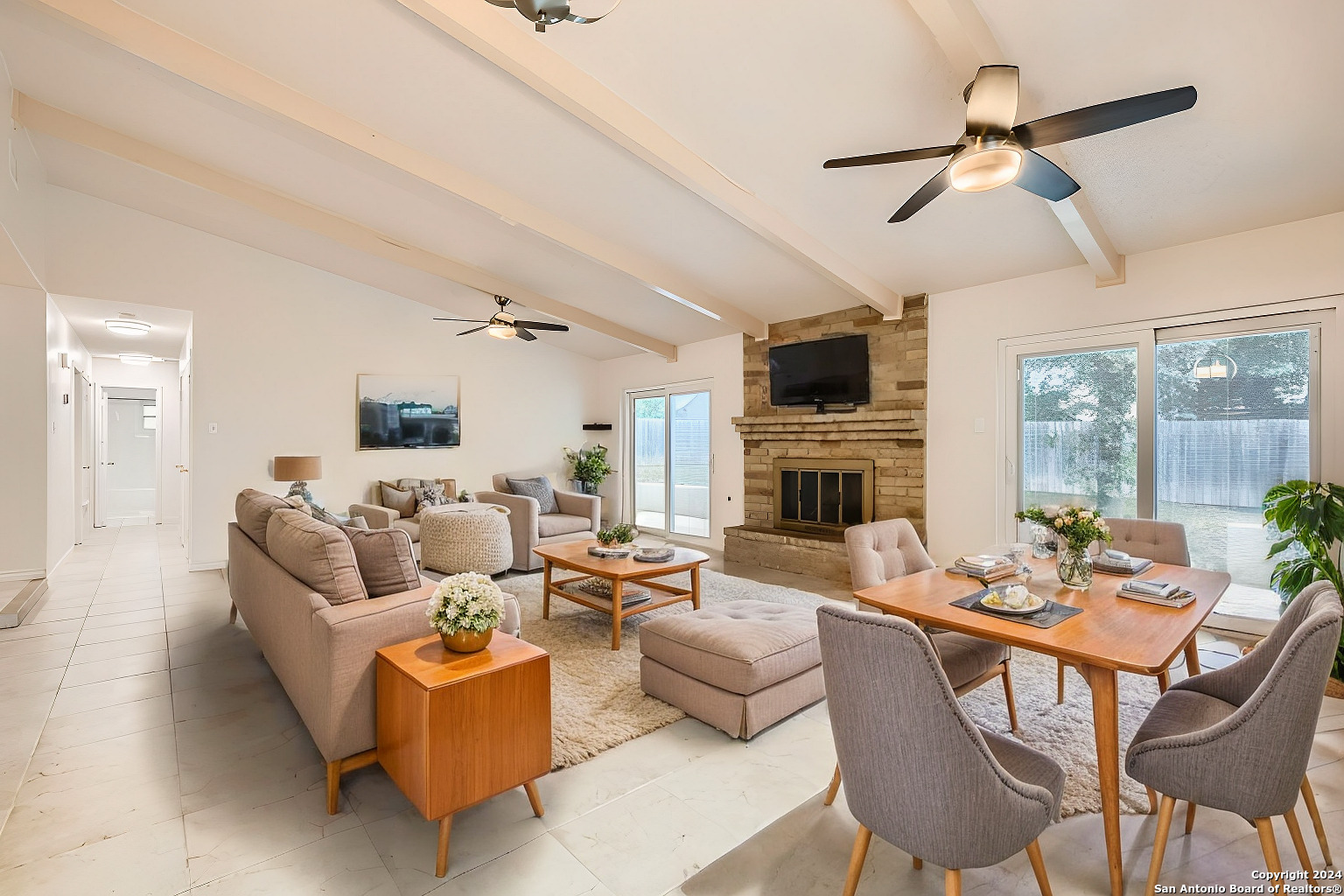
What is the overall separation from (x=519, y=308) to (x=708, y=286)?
105 inches

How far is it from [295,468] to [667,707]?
14.8 feet

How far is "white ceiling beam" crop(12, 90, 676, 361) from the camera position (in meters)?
4.16

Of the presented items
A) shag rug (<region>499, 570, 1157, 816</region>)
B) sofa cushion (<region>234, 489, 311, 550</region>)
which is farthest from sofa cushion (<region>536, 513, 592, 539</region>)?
sofa cushion (<region>234, 489, 311, 550</region>)

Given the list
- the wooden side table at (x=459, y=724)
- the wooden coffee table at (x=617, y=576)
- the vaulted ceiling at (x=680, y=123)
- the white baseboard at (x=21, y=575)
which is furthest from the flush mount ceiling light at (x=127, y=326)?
the wooden side table at (x=459, y=724)

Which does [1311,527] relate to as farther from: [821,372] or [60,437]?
[60,437]

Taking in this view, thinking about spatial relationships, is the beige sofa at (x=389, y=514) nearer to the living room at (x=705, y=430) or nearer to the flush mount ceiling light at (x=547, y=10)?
the living room at (x=705, y=430)

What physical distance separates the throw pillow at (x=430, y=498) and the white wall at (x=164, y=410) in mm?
5038

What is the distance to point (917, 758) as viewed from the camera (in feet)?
4.33

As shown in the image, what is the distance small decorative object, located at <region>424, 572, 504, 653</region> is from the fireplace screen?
419 cm

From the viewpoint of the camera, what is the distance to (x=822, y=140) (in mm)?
3291

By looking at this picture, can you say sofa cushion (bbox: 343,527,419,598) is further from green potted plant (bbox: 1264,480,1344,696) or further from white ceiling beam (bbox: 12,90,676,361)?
green potted plant (bbox: 1264,480,1344,696)

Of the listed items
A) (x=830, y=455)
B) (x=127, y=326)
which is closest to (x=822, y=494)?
(x=830, y=455)

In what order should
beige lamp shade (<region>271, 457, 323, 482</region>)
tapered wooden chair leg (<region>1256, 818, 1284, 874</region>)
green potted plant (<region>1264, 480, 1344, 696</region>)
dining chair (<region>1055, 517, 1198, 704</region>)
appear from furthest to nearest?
beige lamp shade (<region>271, 457, 323, 482</region>) → green potted plant (<region>1264, 480, 1344, 696</region>) → dining chair (<region>1055, 517, 1198, 704</region>) → tapered wooden chair leg (<region>1256, 818, 1284, 874</region>)

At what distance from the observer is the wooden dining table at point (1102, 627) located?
1.62 meters
